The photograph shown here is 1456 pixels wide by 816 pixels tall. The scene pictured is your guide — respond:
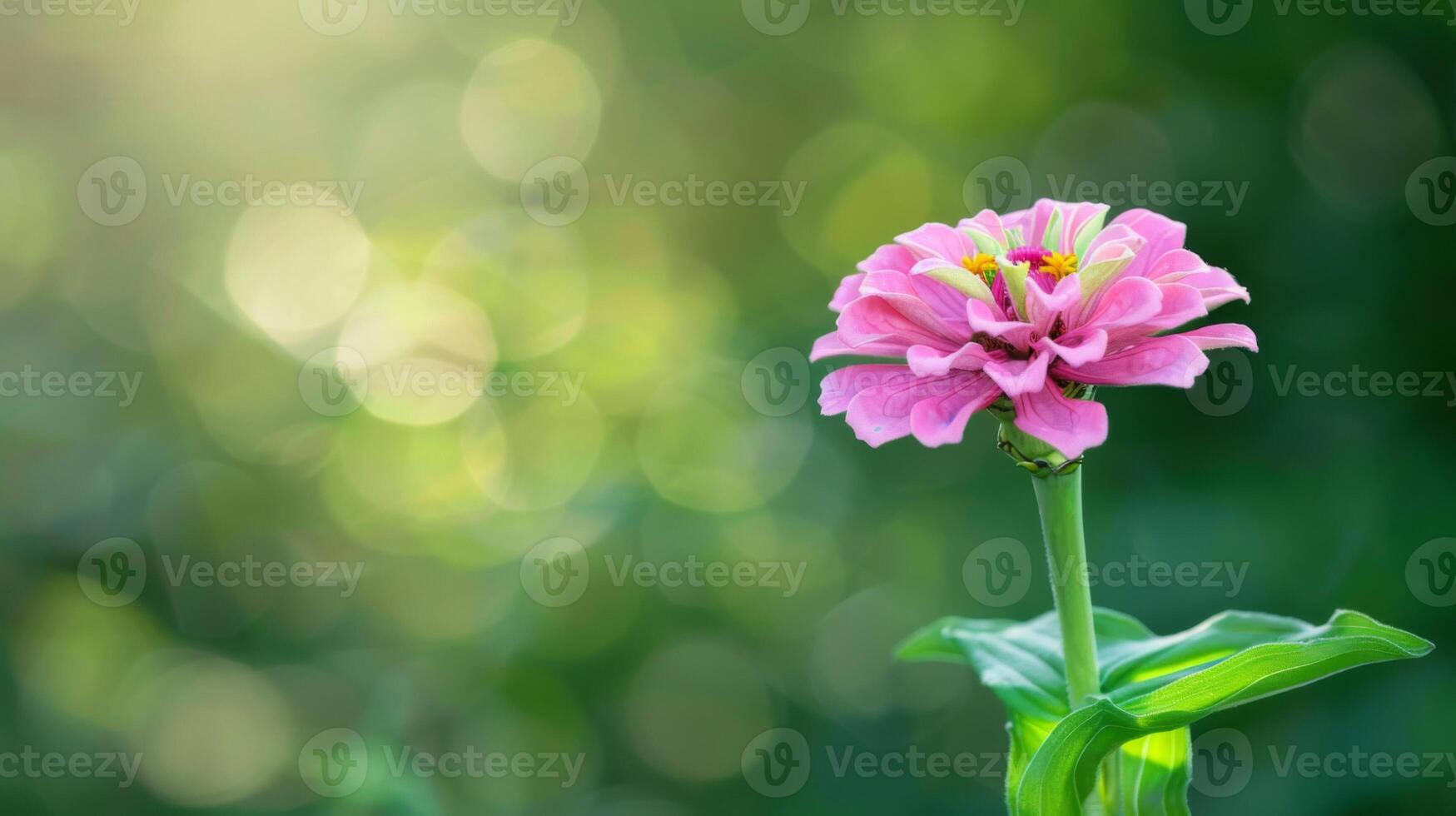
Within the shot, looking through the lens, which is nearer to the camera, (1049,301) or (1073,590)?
(1049,301)

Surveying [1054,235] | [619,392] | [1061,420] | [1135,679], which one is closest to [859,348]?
[1061,420]

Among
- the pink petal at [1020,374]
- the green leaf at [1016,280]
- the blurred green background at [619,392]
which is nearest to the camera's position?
the pink petal at [1020,374]

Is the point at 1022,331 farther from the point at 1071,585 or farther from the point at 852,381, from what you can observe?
the point at 1071,585

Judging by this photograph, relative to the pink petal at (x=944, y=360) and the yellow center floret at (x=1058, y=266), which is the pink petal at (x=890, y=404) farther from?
the yellow center floret at (x=1058, y=266)

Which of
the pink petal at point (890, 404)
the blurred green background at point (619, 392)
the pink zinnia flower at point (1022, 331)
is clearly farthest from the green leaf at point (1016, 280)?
the blurred green background at point (619, 392)

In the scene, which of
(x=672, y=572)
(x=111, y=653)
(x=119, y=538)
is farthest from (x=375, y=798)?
(x=119, y=538)

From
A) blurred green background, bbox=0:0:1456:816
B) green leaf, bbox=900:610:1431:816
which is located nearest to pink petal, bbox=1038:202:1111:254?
green leaf, bbox=900:610:1431:816

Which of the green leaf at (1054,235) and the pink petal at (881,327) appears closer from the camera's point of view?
the pink petal at (881,327)
